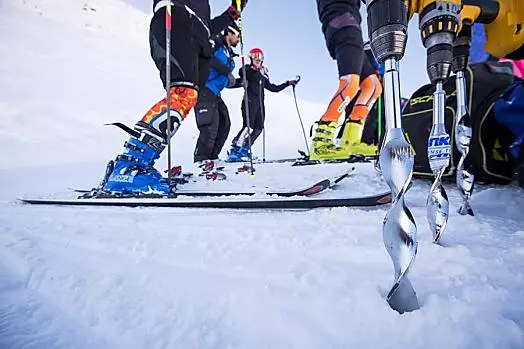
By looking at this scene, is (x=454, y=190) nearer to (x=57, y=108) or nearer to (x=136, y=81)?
(x=57, y=108)

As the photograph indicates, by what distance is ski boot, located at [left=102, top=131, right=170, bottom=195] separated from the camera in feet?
4.85

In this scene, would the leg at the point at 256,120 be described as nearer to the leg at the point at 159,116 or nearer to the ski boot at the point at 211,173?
the ski boot at the point at 211,173

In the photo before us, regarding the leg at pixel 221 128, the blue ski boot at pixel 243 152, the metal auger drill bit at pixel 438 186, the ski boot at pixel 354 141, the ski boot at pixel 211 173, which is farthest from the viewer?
the blue ski boot at pixel 243 152

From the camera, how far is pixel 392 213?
398 millimetres

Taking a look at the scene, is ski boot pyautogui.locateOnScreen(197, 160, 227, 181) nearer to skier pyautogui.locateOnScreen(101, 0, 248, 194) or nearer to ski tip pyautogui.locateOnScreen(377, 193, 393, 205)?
skier pyautogui.locateOnScreen(101, 0, 248, 194)

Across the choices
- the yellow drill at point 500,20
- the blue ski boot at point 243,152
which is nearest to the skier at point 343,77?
the yellow drill at point 500,20

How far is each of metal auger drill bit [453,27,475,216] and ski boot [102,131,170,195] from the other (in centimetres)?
119

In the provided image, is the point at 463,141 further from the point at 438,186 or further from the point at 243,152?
the point at 243,152

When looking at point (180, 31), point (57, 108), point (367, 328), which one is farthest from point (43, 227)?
point (57, 108)

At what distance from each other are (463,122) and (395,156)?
1.95 feet

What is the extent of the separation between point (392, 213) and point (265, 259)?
0.29 m

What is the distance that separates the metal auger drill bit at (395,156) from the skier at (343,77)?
221 cm

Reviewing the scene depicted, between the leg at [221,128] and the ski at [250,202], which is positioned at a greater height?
the leg at [221,128]

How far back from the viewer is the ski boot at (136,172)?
4.85ft
